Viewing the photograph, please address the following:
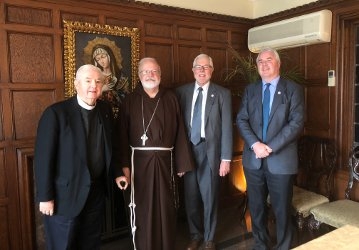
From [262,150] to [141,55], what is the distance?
144 centimetres

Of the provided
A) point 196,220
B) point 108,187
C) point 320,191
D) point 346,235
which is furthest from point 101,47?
point 320,191

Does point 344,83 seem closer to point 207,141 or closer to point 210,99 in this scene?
point 210,99

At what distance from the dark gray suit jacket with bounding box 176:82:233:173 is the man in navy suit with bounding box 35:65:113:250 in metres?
0.88

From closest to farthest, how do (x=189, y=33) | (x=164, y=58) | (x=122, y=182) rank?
(x=122, y=182)
(x=164, y=58)
(x=189, y=33)

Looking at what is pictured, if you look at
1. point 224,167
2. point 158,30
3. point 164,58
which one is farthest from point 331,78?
point 158,30

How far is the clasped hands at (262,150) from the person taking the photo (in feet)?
7.68

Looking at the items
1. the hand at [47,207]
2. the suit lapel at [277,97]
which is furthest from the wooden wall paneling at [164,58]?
the hand at [47,207]

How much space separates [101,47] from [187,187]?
55.7 inches

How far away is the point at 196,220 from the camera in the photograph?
277 cm

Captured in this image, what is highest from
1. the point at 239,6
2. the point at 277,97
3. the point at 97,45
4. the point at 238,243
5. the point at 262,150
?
the point at 239,6

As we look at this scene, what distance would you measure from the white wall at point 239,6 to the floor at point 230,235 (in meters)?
2.17

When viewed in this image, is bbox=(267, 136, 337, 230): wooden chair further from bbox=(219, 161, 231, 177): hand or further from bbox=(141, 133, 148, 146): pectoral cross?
bbox=(141, 133, 148, 146): pectoral cross

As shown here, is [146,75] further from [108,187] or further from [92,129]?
[108,187]

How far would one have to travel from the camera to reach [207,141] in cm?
261
